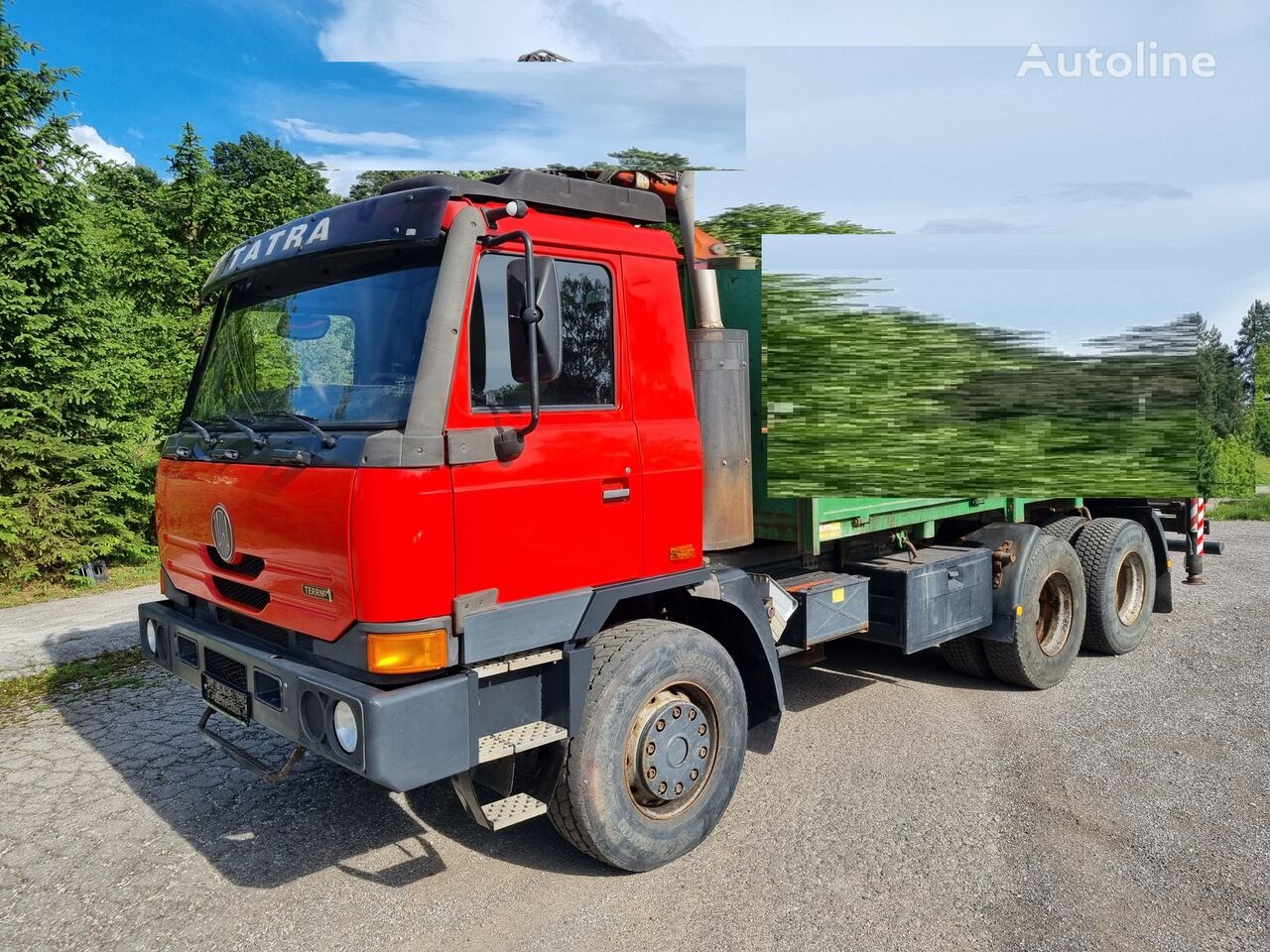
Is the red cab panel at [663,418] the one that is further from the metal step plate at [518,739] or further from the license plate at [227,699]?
the license plate at [227,699]

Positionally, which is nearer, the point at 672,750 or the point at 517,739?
the point at 517,739

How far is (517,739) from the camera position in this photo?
10.4 ft

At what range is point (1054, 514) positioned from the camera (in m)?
6.71

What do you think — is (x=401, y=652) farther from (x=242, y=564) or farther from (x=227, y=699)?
(x=227, y=699)

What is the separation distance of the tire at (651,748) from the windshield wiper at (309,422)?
1.23 metres

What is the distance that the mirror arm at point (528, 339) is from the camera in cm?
302

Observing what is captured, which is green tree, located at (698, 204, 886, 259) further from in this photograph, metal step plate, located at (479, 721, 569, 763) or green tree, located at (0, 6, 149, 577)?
green tree, located at (0, 6, 149, 577)

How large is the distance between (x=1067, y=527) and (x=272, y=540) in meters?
5.61

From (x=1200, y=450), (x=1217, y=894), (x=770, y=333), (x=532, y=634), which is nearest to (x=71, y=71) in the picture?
(x=770, y=333)

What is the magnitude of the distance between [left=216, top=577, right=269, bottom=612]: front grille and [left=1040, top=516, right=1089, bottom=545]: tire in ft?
17.1

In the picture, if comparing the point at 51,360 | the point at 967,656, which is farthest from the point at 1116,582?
the point at 51,360

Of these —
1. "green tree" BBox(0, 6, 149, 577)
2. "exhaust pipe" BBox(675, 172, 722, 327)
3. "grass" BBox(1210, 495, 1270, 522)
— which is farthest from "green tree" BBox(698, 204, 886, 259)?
"grass" BBox(1210, 495, 1270, 522)

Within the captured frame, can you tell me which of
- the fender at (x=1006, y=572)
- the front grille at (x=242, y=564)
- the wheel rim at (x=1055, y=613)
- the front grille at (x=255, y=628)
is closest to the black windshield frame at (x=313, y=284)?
the front grille at (x=242, y=564)

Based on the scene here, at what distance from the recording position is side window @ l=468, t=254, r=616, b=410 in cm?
312
